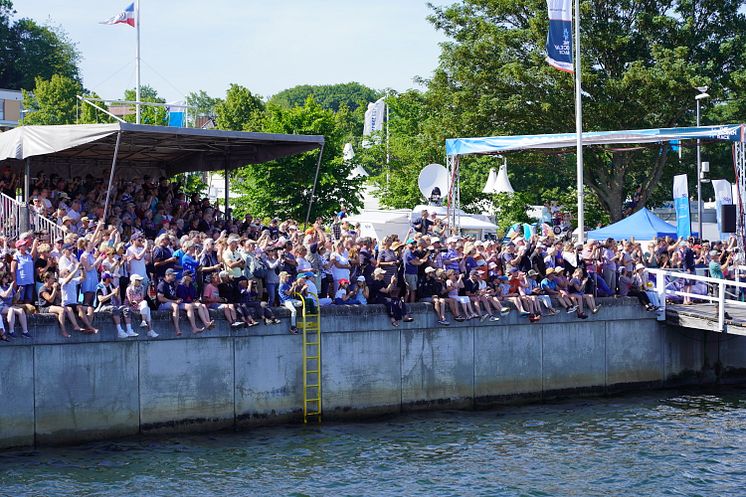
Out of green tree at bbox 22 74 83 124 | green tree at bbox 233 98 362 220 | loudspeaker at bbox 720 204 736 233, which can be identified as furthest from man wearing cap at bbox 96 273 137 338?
green tree at bbox 22 74 83 124

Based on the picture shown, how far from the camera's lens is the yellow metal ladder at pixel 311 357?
67.7 ft

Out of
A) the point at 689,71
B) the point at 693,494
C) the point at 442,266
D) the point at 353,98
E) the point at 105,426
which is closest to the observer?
the point at 693,494

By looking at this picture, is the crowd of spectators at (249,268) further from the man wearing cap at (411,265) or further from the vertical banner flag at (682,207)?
the vertical banner flag at (682,207)

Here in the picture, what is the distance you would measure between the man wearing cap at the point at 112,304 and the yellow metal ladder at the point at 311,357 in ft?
11.6

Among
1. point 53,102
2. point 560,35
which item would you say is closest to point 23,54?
point 53,102

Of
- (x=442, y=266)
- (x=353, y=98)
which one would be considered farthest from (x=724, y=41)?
(x=353, y=98)

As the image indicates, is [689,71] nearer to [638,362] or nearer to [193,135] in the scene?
[638,362]

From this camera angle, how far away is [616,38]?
44.0 metres

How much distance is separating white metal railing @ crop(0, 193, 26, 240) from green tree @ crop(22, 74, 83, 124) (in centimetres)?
5817

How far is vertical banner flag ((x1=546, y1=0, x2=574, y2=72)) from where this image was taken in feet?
94.2

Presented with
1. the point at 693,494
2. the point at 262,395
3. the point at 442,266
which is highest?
the point at 442,266

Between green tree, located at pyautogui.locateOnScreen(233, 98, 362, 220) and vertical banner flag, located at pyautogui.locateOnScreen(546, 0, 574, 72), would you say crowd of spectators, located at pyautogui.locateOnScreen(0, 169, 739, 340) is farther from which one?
green tree, located at pyautogui.locateOnScreen(233, 98, 362, 220)

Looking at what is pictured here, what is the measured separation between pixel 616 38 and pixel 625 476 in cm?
2969

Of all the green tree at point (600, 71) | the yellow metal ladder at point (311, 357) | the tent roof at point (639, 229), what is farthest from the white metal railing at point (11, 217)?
the green tree at point (600, 71)
